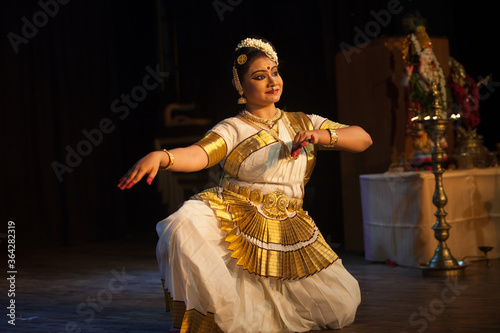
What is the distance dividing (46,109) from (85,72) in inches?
→ 27.5

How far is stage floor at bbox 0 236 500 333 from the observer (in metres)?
2.78

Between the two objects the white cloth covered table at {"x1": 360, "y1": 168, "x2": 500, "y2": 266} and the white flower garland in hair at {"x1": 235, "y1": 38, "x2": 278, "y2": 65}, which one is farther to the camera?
the white cloth covered table at {"x1": 360, "y1": 168, "x2": 500, "y2": 266}

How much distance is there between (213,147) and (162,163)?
31 cm

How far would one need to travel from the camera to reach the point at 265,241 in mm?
2607

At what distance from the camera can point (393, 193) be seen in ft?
15.6

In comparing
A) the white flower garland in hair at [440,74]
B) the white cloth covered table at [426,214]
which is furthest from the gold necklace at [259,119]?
the white flower garland in hair at [440,74]

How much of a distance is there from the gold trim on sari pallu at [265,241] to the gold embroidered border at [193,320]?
28 centimetres

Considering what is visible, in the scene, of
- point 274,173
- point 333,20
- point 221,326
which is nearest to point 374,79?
point 333,20

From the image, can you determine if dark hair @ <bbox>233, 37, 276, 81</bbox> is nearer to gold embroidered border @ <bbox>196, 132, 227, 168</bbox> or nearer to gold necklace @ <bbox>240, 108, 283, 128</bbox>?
gold necklace @ <bbox>240, 108, 283, 128</bbox>

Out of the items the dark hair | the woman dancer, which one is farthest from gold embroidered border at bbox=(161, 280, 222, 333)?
the dark hair

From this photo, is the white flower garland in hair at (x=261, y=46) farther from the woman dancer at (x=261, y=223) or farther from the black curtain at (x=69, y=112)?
the black curtain at (x=69, y=112)

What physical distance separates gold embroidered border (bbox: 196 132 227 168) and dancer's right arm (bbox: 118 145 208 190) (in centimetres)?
3

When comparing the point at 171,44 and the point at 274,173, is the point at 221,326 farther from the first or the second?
the point at 171,44

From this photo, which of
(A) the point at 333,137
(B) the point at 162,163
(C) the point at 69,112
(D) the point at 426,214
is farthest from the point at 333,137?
(C) the point at 69,112
